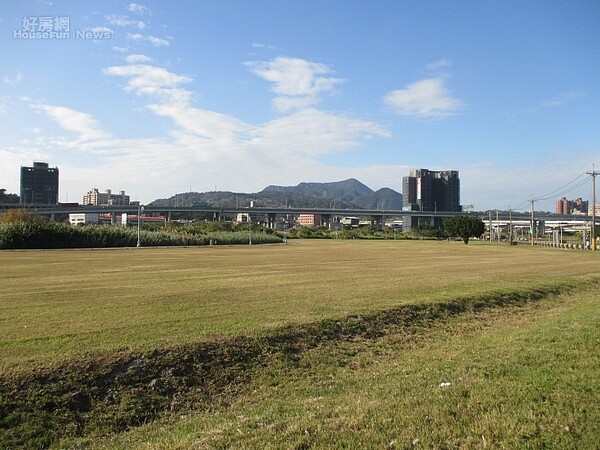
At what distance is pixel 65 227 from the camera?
67.4 metres

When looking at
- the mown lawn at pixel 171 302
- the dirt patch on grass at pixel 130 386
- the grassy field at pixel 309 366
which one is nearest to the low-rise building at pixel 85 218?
the mown lawn at pixel 171 302

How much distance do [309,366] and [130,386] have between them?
3.84 m

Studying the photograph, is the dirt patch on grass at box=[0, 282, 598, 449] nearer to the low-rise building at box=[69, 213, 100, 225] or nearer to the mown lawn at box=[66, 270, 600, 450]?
the mown lawn at box=[66, 270, 600, 450]

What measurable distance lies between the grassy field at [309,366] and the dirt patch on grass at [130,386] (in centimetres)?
4

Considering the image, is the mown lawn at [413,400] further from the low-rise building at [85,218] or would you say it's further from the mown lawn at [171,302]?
the low-rise building at [85,218]

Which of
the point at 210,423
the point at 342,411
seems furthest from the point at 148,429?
the point at 342,411

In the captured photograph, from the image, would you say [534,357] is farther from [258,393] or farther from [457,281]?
[457,281]

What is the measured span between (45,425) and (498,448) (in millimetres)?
6599

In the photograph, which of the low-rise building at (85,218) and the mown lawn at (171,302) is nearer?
the mown lawn at (171,302)

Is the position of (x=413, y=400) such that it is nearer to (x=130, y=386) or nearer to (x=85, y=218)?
(x=130, y=386)

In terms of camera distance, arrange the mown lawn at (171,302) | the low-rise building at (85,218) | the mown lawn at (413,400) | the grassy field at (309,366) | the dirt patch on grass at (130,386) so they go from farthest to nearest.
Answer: the low-rise building at (85,218) < the mown lawn at (171,302) < the dirt patch on grass at (130,386) < the grassy field at (309,366) < the mown lawn at (413,400)

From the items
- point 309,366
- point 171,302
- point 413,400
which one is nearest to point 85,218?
point 171,302

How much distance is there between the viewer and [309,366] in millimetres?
11109

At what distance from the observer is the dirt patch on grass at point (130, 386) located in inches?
308
